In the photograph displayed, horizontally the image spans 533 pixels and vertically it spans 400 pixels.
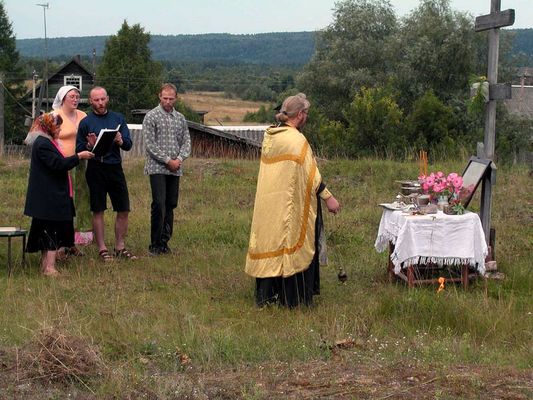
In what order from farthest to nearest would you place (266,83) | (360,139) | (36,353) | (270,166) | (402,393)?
(266,83)
(360,139)
(270,166)
(36,353)
(402,393)

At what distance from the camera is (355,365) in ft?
18.8

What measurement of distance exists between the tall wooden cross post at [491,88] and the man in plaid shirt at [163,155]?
3266mm

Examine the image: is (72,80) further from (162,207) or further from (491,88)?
(491,88)

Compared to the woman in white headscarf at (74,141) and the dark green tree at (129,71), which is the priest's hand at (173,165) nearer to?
the woman in white headscarf at (74,141)

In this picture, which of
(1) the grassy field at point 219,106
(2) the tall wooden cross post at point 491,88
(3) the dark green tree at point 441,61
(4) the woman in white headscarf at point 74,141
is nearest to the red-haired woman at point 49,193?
(4) the woman in white headscarf at point 74,141

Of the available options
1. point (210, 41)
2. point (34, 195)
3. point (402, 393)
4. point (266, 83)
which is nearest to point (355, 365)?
point (402, 393)

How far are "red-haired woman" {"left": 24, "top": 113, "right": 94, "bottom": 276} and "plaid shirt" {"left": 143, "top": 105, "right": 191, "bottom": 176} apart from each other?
3.33ft

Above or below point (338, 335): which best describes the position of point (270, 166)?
above

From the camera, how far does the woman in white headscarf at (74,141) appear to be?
393 inches

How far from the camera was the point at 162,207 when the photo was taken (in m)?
10.4

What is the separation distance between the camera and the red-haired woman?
9.16 m

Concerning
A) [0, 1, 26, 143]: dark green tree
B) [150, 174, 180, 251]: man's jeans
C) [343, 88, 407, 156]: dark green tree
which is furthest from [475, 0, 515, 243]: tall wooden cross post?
[0, 1, 26, 143]: dark green tree

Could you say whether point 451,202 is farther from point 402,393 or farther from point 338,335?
point 402,393

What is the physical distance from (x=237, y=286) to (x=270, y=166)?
4.93 ft
